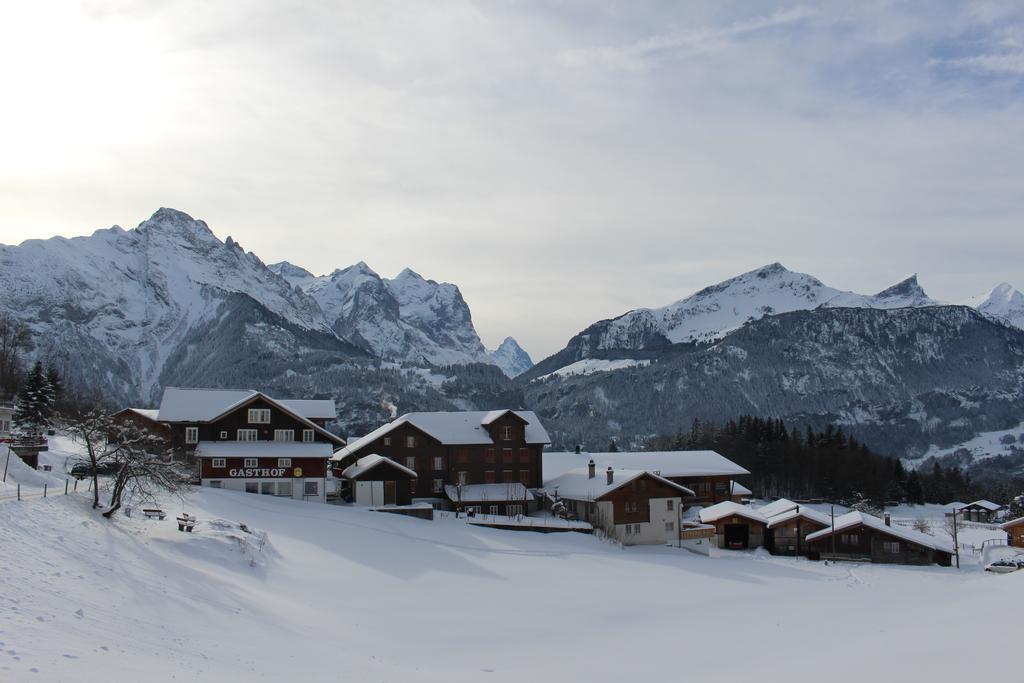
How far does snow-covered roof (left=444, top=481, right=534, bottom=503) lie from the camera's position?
70.0 m

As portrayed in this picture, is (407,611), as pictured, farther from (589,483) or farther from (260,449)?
(589,483)

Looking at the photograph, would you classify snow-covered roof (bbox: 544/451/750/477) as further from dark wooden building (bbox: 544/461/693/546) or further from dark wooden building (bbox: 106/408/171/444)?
dark wooden building (bbox: 106/408/171/444)

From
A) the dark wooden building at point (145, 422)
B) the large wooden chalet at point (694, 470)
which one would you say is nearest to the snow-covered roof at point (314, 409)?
the dark wooden building at point (145, 422)

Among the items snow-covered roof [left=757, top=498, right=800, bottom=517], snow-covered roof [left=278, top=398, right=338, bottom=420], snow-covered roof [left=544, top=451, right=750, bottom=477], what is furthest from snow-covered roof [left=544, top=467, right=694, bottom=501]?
snow-covered roof [left=278, top=398, right=338, bottom=420]

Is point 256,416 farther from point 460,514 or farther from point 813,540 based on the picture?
point 813,540

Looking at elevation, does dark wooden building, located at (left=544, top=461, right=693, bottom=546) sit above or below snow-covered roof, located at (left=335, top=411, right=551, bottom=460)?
below

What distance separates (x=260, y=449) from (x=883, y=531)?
49874 millimetres

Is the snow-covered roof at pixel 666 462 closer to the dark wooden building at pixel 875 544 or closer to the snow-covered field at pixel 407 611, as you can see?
the dark wooden building at pixel 875 544

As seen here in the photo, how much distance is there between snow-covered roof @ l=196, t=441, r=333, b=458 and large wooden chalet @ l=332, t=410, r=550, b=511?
22.1 ft

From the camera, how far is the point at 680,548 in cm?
6606

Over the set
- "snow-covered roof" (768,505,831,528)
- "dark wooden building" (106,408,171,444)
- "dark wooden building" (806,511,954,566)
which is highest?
"dark wooden building" (106,408,171,444)

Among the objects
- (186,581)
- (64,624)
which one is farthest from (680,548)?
(64,624)

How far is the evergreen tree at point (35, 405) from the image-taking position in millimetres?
73062

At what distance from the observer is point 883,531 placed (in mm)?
66188
